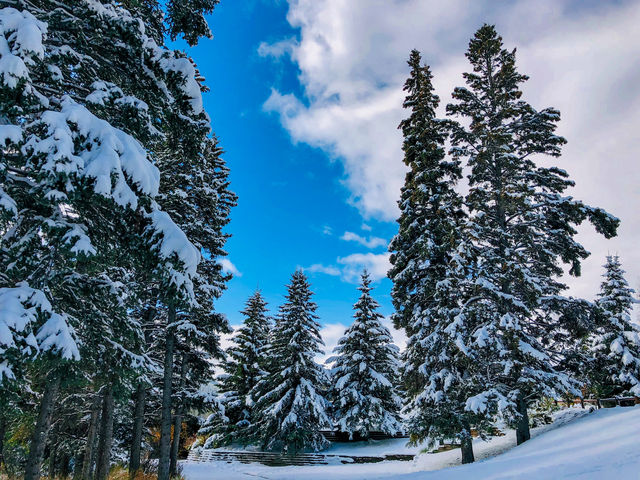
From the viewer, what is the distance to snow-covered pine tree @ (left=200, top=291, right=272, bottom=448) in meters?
26.7

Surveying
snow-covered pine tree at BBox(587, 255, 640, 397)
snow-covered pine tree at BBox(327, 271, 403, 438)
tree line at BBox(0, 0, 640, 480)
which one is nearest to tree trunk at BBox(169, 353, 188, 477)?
tree line at BBox(0, 0, 640, 480)

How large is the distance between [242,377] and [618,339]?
28734mm

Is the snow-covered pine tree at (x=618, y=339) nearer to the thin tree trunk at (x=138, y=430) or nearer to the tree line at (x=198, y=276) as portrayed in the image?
the tree line at (x=198, y=276)

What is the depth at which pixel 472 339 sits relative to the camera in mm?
14273

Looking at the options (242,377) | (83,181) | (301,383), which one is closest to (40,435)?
(83,181)

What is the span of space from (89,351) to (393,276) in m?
13.5

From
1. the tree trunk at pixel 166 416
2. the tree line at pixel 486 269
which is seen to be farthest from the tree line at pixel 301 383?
the tree trunk at pixel 166 416

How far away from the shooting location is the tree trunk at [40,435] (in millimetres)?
6634

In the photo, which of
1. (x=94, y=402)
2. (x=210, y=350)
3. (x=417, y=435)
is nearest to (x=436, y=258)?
(x=417, y=435)

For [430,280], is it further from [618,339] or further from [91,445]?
[618,339]

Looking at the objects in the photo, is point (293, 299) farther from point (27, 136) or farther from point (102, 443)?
point (27, 136)

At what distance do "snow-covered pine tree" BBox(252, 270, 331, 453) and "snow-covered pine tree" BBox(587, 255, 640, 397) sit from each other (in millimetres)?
18882

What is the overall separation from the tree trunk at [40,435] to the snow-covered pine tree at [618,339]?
29097 millimetres

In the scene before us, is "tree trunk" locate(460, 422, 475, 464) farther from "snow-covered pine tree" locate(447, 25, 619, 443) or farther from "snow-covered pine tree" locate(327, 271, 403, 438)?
"snow-covered pine tree" locate(327, 271, 403, 438)
